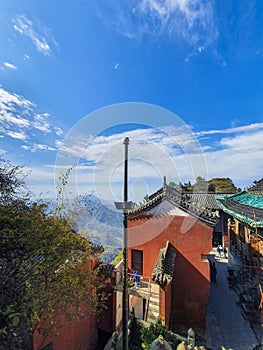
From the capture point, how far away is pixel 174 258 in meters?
7.12

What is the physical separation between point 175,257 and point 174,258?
0.87 ft

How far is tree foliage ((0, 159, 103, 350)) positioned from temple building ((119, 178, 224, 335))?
12.0 ft

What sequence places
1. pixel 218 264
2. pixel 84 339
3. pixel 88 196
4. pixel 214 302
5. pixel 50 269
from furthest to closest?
pixel 218 264, pixel 214 302, pixel 84 339, pixel 88 196, pixel 50 269

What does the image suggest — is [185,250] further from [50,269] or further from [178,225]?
[50,269]

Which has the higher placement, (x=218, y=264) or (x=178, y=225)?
(x=178, y=225)

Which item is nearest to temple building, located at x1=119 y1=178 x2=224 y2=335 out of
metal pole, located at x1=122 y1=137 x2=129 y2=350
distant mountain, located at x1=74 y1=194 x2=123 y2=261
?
distant mountain, located at x1=74 y1=194 x2=123 y2=261

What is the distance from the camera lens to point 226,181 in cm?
3506

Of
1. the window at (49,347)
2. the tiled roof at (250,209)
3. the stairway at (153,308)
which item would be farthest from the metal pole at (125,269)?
the tiled roof at (250,209)

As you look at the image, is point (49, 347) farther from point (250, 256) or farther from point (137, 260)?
point (250, 256)

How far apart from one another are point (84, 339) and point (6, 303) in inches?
166

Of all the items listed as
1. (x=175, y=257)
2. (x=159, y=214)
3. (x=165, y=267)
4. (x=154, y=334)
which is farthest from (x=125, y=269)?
(x=159, y=214)

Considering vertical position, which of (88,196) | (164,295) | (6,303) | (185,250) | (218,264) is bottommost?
(218,264)

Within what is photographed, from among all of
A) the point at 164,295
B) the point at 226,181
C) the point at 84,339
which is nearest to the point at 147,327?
the point at 164,295

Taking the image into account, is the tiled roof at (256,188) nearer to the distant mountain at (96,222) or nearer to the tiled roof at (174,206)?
the tiled roof at (174,206)
